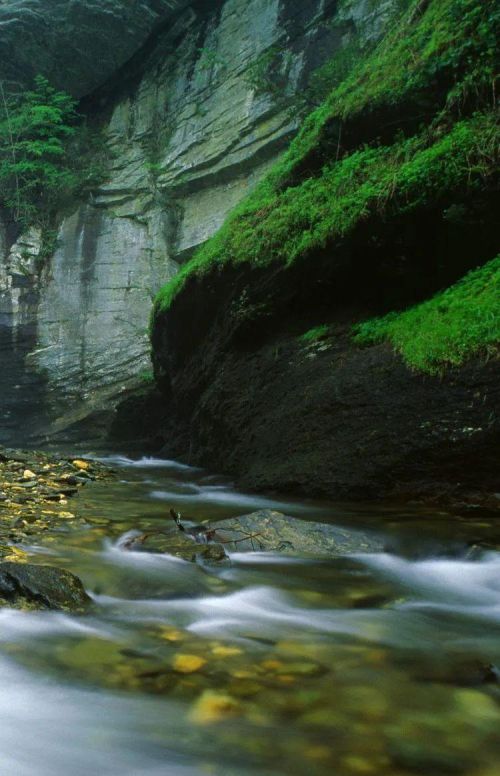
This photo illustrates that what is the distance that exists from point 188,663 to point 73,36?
21.5 m

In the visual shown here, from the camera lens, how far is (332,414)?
17.0 ft

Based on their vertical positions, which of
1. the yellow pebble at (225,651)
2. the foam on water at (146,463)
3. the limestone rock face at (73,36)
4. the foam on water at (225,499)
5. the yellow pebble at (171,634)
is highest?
the limestone rock face at (73,36)

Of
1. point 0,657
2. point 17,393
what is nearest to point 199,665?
point 0,657

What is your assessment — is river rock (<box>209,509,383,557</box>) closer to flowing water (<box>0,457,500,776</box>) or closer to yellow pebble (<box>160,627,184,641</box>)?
flowing water (<box>0,457,500,776</box>)

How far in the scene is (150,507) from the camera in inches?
207

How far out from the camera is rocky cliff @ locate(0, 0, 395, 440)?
15.2 metres

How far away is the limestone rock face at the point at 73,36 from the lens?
17938 millimetres

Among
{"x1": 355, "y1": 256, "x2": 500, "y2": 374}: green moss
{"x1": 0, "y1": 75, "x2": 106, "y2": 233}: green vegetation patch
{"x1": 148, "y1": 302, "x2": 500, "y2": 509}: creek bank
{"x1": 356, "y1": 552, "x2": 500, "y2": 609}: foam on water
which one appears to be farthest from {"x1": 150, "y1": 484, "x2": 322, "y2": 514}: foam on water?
{"x1": 0, "y1": 75, "x2": 106, "y2": 233}: green vegetation patch

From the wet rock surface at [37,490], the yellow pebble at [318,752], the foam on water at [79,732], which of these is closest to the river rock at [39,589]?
the foam on water at [79,732]

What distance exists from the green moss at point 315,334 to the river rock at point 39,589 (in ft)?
13.1

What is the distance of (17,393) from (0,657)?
1687 centimetres

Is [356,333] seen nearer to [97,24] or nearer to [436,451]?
[436,451]

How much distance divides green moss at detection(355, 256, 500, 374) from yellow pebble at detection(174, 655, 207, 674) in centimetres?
319

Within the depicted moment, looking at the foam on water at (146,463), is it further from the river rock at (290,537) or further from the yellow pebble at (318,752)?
the yellow pebble at (318,752)
